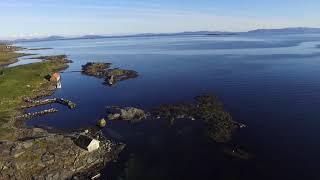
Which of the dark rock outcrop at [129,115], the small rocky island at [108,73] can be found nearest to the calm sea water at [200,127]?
the dark rock outcrop at [129,115]

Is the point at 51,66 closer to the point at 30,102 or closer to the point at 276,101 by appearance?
the point at 30,102

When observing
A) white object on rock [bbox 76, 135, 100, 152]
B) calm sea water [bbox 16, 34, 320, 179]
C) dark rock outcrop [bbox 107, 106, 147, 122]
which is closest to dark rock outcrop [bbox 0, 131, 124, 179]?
white object on rock [bbox 76, 135, 100, 152]

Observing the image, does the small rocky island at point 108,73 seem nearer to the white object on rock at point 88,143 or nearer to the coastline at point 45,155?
the coastline at point 45,155

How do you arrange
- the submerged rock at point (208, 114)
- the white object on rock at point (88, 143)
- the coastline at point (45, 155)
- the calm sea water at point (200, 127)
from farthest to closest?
the submerged rock at point (208, 114), the white object on rock at point (88, 143), the calm sea water at point (200, 127), the coastline at point (45, 155)

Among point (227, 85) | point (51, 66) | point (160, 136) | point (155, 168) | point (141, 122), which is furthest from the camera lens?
point (51, 66)

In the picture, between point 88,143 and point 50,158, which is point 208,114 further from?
point 50,158

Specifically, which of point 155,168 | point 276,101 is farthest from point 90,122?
point 276,101
